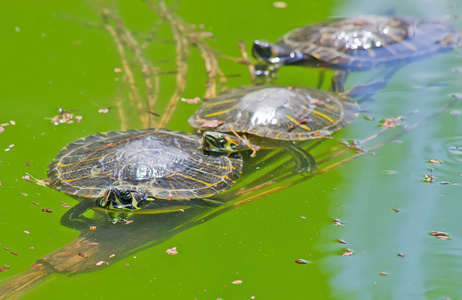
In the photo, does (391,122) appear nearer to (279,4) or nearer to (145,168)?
(145,168)

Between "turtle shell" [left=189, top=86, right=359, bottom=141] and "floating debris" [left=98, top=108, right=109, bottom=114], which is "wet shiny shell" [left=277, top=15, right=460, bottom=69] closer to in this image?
→ "turtle shell" [left=189, top=86, right=359, bottom=141]

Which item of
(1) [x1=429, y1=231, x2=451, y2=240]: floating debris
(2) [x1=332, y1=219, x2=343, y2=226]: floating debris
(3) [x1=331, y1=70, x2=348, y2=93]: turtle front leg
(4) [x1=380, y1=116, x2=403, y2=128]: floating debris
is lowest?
(1) [x1=429, y1=231, x2=451, y2=240]: floating debris

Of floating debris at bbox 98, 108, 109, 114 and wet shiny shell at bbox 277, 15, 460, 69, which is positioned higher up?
wet shiny shell at bbox 277, 15, 460, 69

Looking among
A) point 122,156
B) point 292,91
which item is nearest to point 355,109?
point 292,91

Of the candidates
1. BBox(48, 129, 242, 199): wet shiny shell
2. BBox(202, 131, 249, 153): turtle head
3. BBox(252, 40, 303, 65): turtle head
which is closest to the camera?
BBox(48, 129, 242, 199): wet shiny shell

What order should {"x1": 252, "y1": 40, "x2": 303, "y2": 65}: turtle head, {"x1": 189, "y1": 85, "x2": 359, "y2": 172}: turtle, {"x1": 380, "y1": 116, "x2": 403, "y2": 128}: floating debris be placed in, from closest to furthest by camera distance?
{"x1": 189, "y1": 85, "x2": 359, "y2": 172}: turtle
{"x1": 380, "y1": 116, "x2": 403, "y2": 128}: floating debris
{"x1": 252, "y1": 40, "x2": 303, "y2": 65}: turtle head

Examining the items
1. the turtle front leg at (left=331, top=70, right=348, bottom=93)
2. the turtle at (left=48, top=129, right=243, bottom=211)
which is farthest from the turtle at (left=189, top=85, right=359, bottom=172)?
the turtle front leg at (left=331, top=70, right=348, bottom=93)

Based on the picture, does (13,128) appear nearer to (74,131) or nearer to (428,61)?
(74,131)

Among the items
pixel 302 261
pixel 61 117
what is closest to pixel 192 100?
pixel 61 117
